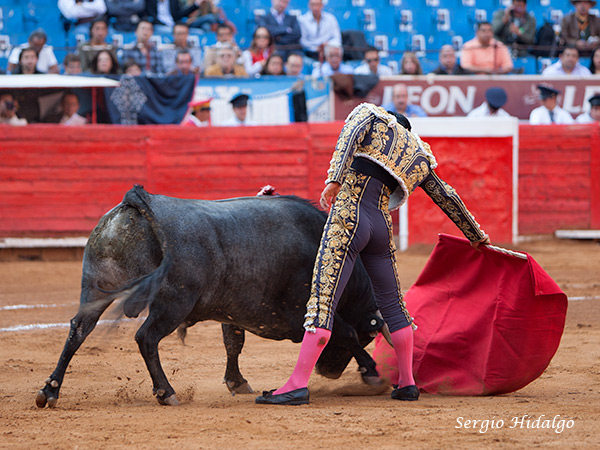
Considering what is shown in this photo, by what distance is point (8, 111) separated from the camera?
28.5 ft

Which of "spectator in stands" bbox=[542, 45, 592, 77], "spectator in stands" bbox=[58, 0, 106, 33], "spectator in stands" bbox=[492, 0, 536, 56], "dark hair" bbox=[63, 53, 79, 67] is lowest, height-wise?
"spectator in stands" bbox=[542, 45, 592, 77]

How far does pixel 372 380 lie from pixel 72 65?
20.3 ft

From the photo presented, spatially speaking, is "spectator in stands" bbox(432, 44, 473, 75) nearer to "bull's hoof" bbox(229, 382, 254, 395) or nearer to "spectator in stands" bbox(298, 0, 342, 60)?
"spectator in stands" bbox(298, 0, 342, 60)

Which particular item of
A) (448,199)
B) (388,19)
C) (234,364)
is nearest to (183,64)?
(388,19)

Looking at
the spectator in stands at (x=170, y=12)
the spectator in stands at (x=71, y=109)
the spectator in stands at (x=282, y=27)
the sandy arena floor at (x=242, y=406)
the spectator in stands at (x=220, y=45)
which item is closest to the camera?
the sandy arena floor at (x=242, y=406)

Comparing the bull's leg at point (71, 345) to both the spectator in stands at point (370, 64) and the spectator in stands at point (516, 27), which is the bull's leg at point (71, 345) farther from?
the spectator in stands at point (516, 27)

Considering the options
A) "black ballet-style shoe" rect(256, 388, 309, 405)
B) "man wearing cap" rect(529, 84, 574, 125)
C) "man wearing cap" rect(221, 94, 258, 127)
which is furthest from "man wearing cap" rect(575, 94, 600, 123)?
"black ballet-style shoe" rect(256, 388, 309, 405)

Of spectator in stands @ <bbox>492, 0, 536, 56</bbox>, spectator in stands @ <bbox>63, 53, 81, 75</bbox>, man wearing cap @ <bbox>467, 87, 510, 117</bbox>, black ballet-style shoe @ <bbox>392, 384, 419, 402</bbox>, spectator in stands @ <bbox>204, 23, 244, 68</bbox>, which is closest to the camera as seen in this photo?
black ballet-style shoe @ <bbox>392, 384, 419, 402</bbox>

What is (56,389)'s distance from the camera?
3.32 m

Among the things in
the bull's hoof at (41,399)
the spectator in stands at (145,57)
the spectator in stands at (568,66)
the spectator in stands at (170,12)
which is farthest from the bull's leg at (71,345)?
the spectator in stands at (170,12)

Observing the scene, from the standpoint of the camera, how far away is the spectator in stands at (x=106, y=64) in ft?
29.0

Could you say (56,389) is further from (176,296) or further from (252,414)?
(252,414)

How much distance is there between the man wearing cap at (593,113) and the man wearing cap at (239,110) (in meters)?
3.55

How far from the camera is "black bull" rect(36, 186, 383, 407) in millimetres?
3307
